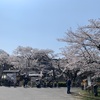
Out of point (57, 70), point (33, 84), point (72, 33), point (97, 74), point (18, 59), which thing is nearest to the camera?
point (97, 74)

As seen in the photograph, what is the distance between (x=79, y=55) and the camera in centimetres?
2508

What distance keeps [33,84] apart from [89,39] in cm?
2463

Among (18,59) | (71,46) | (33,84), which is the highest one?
(18,59)

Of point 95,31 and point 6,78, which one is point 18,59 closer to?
point 6,78

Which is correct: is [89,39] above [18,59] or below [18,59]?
below

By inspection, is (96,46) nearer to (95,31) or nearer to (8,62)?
(95,31)

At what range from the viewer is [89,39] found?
76.6ft

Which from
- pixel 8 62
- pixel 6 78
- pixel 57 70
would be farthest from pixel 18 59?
pixel 6 78

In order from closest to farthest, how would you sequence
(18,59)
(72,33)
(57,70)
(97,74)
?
1. (97,74)
2. (72,33)
3. (57,70)
4. (18,59)

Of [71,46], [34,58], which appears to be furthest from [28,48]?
[71,46]

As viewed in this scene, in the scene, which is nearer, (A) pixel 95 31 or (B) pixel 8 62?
(A) pixel 95 31

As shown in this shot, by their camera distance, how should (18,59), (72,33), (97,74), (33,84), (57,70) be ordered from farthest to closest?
(18,59), (57,70), (33,84), (72,33), (97,74)

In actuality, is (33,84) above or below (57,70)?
below

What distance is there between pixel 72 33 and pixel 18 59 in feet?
160
